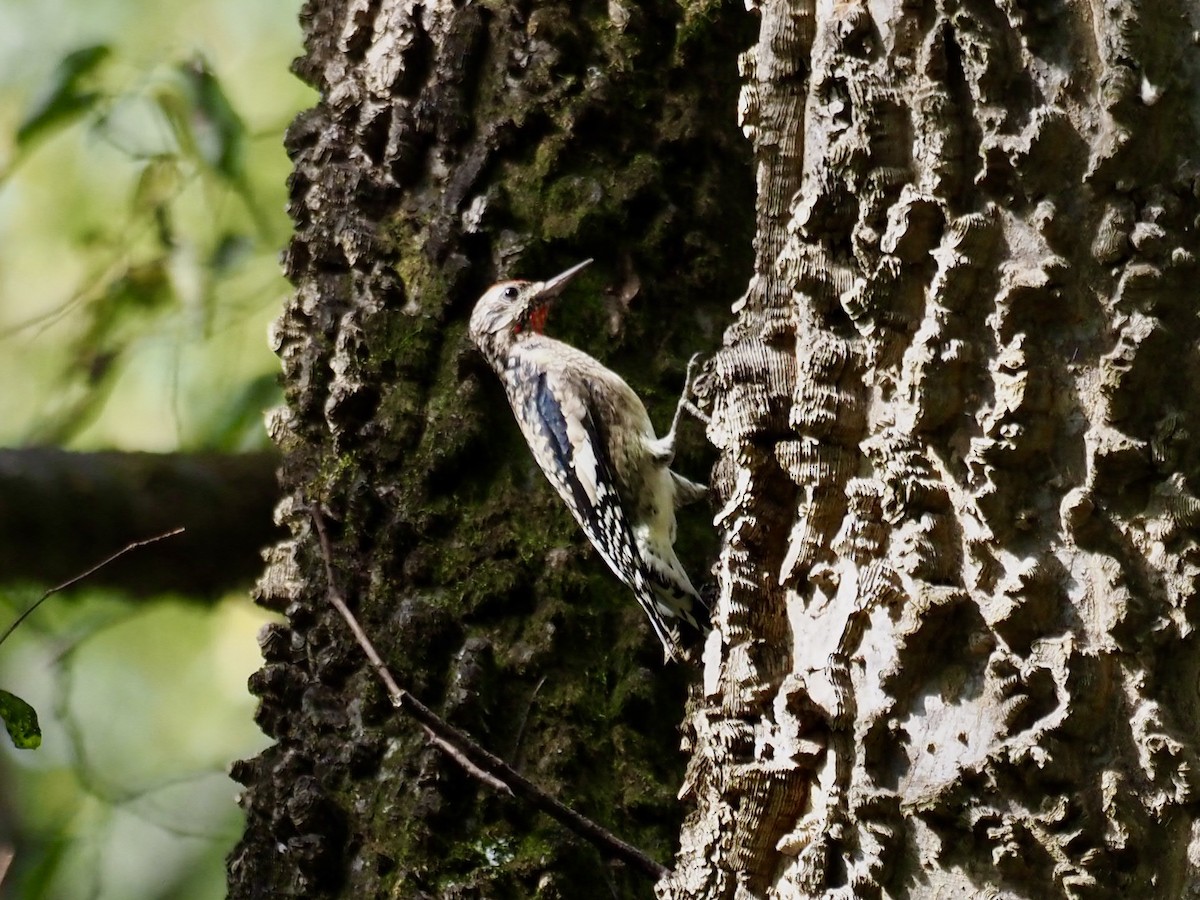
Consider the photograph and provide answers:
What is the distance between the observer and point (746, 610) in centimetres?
160

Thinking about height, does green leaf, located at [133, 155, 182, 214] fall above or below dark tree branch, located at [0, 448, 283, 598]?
above

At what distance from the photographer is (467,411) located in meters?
2.62

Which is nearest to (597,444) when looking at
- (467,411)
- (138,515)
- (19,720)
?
(467,411)

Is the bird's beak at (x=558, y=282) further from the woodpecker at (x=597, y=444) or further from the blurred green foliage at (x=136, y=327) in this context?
the blurred green foliage at (x=136, y=327)

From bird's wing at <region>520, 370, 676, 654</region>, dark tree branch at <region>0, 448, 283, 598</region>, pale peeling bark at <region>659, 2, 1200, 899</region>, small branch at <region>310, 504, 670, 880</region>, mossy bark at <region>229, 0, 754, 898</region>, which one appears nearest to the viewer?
pale peeling bark at <region>659, 2, 1200, 899</region>

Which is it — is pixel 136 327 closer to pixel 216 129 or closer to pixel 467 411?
pixel 216 129

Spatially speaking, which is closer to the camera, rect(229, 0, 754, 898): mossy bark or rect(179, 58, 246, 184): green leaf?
rect(229, 0, 754, 898): mossy bark

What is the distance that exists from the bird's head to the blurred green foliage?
137 centimetres

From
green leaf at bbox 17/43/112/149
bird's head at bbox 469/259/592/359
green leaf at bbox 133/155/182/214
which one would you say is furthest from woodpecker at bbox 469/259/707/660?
green leaf at bbox 17/43/112/149

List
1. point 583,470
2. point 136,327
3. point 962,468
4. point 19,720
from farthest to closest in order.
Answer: point 136,327 → point 583,470 → point 19,720 → point 962,468

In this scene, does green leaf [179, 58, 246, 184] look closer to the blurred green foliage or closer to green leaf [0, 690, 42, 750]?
the blurred green foliage

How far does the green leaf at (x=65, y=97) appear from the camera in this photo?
3.92 meters

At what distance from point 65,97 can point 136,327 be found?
71 centimetres

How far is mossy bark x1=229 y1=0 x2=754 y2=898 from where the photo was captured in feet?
7.79
